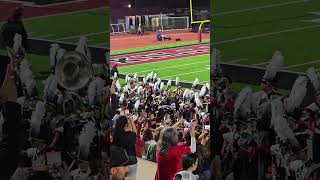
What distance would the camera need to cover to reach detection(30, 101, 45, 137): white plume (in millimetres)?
2850

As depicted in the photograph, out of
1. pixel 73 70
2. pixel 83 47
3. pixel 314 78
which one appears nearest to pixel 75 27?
pixel 83 47

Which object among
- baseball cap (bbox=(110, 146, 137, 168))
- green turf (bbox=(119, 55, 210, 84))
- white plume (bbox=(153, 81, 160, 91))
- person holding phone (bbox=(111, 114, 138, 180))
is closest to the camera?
baseball cap (bbox=(110, 146, 137, 168))

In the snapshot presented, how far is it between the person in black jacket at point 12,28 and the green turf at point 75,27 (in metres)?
0.07

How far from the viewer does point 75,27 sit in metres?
2.89

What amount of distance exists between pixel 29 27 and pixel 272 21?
1.44 meters

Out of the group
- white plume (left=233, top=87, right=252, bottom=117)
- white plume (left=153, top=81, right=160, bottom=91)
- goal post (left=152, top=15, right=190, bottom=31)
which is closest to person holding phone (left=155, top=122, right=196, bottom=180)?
white plume (left=233, top=87, right=252, bottom=117)

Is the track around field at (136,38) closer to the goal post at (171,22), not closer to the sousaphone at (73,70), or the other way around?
the goal post at (171,22)

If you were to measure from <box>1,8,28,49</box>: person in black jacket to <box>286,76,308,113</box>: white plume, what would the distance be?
5.25ft

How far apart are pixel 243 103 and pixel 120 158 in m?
1.21

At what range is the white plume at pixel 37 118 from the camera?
2.85 m

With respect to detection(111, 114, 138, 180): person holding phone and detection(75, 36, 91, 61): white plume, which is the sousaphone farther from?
detection(111, 114, 138, 180): person holding phone

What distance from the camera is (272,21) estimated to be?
9.06 ft

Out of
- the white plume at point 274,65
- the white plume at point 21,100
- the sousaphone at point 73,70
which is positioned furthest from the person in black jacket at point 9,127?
the white plume at point 274,65

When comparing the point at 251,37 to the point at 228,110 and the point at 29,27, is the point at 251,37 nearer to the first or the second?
the point at 228,110
